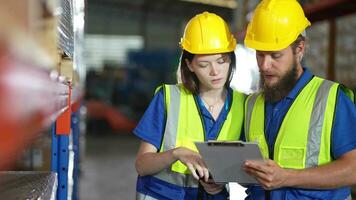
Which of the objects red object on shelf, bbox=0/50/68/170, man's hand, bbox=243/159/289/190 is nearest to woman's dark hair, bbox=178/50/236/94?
man's hand, bbox=243/159/289/190

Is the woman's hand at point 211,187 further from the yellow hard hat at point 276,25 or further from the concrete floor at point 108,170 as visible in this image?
the concrete floor at point 108,170

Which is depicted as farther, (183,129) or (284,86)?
(183,129)

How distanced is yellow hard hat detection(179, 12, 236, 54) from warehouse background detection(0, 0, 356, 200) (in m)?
0.46

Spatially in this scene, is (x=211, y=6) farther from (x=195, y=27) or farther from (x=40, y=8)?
(x=40, y=8)

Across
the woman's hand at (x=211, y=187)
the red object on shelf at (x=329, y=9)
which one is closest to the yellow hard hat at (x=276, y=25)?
the woman's hand at (x=211, y=187)

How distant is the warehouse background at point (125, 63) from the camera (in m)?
5.61

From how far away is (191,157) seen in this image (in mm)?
2217

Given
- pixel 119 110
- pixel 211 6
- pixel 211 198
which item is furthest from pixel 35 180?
pixel 211 6

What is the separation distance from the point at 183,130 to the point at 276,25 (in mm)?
659

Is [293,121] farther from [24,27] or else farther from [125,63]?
[125,63]

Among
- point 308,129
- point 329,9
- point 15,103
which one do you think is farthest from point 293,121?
point 329,9

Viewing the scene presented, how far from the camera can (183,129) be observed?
7.93 feet

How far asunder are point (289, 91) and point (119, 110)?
636 inches

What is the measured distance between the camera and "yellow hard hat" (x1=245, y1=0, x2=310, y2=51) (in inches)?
86.3
